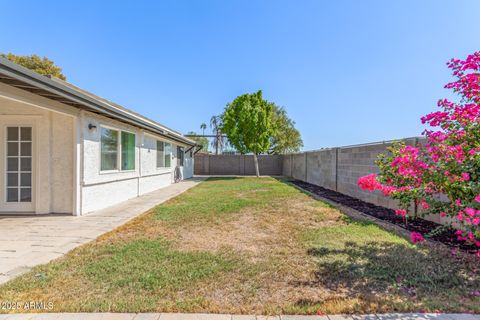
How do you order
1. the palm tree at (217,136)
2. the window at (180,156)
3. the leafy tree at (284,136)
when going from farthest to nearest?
1. the palm tree at (217,136)
2. the leafy tree at (284,136)
3. the window at (180,156)

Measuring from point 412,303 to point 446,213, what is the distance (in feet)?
4.87

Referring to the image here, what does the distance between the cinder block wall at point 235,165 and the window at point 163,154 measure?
9109mm

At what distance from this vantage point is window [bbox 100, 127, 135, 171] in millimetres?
7352

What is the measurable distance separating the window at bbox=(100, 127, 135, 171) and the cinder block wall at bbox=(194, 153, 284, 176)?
1419cm

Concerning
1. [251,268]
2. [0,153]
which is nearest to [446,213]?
[251,268]

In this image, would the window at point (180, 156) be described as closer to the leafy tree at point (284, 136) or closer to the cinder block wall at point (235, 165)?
the cinder block wall at point (235, 165)

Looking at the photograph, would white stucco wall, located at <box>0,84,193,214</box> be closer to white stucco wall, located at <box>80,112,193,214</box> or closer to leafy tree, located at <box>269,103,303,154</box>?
white stucco wall, located at <box>80,112,193,214</box>

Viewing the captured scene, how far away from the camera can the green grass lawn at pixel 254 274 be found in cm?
246

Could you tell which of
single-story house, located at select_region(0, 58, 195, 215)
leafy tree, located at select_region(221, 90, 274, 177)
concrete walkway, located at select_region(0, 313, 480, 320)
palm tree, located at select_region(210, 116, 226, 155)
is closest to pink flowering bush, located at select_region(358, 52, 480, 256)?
concrete walkway, located at select_region(0, 313, 480, 320)

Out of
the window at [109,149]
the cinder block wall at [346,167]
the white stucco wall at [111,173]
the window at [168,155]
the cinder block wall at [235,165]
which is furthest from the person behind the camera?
the cinder block wall at [235,165]

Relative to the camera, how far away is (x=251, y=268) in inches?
129

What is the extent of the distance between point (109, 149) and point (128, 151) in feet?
3.91

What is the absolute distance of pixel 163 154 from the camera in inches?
514

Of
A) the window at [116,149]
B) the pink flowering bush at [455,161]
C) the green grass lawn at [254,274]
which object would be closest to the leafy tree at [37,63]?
the window at [116,149]
